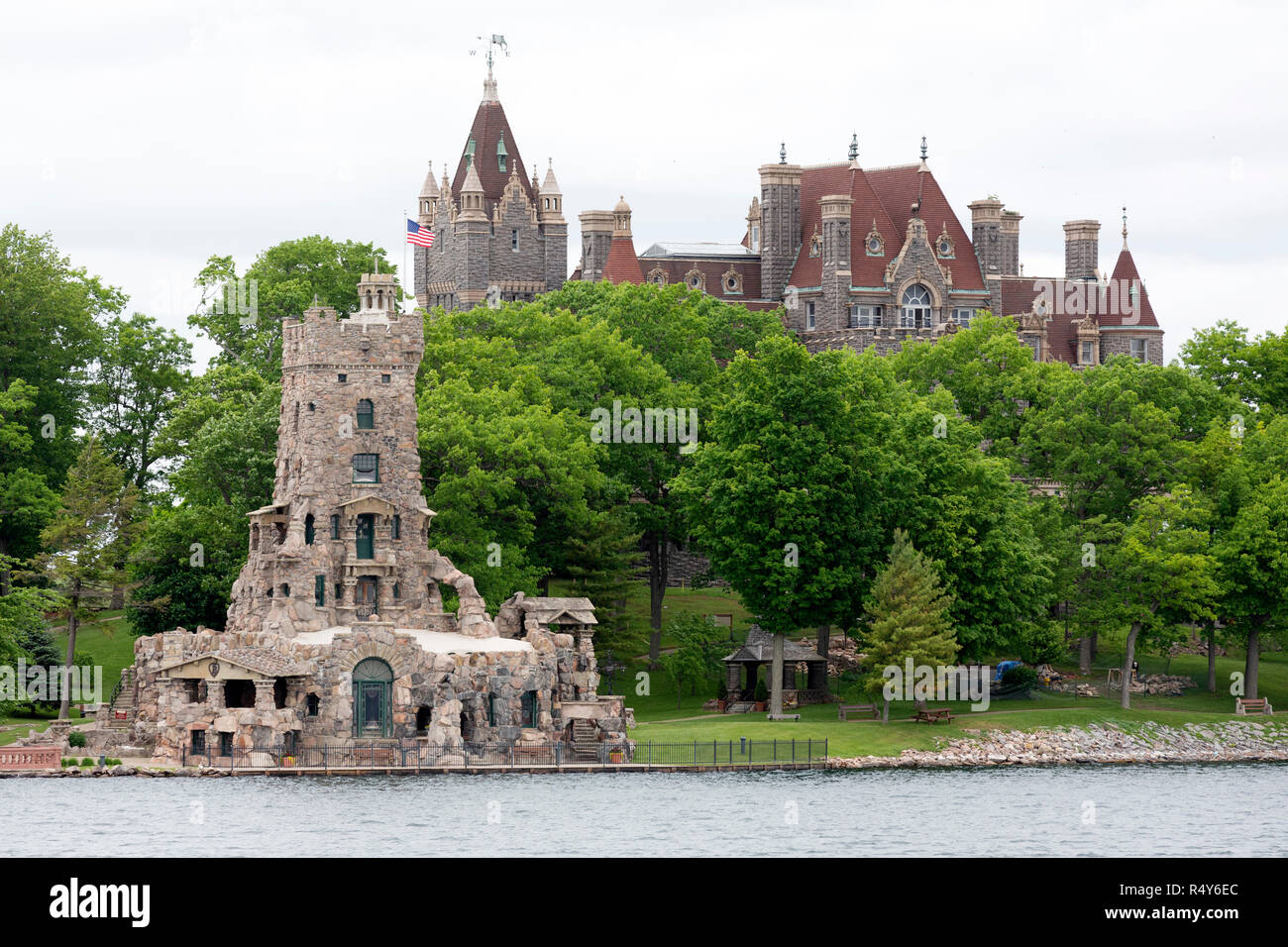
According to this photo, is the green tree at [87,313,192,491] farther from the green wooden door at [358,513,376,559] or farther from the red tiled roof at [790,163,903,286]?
the red tiled roof at [790,163,903,286]

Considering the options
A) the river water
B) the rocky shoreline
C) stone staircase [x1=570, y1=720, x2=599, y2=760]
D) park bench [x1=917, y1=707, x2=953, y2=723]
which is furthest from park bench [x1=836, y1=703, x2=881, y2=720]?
stone staircase [x1=570, y1=720, x2=599, y2=760]

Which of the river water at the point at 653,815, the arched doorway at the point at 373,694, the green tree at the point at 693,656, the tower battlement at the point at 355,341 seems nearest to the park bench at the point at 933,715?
the river water at the point at 653,815

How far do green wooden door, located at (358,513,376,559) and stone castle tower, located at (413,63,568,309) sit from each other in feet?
184

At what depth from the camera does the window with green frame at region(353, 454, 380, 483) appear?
80.8 m

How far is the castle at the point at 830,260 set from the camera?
130750 millimetres

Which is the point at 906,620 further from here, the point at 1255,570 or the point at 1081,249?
the point at 1081,249

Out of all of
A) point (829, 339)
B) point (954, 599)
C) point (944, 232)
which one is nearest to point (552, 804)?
point (954, 599)

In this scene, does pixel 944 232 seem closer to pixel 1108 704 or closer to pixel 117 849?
pixel 1108 704

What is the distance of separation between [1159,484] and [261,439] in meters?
37.0

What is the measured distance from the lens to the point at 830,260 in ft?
424

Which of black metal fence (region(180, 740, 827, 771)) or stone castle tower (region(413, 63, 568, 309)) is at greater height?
stone castle tower (region(413, 63, 568, 309))

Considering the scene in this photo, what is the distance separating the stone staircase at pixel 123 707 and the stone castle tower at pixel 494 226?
57.0 metres

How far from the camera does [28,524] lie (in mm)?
96312

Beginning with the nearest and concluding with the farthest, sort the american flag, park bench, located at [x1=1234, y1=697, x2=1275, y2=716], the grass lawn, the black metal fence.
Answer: the black metal fence → park bench, located at [x1=1234, y1=697, x2=1275, y2=716] → the grass lawn → the american flag
